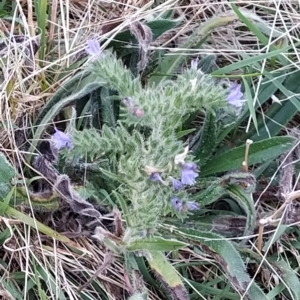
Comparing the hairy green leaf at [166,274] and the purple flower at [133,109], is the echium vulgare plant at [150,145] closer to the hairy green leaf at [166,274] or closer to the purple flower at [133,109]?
the purple flower at [133,109]

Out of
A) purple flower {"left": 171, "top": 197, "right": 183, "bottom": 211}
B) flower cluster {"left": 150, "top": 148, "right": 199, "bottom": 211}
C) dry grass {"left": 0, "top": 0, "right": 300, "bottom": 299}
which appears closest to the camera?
flower cluster {"left": 150, "top": 148, "right": 199, "bottom": 211}

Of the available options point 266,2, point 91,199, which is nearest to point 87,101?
point 91,199

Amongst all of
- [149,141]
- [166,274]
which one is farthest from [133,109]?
[166,274]

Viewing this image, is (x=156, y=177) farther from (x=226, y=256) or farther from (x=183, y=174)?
(x=226, y=256)

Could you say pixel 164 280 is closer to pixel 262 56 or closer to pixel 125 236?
pixel 125 236

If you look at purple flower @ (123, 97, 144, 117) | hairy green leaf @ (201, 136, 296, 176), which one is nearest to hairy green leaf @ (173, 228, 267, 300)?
hairy green leaf @ (201, 136, 296, 176)

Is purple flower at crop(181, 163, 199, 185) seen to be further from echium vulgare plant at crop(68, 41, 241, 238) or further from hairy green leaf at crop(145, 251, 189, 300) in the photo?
hairy green leaf at crop(145, 251, 189, 300)
